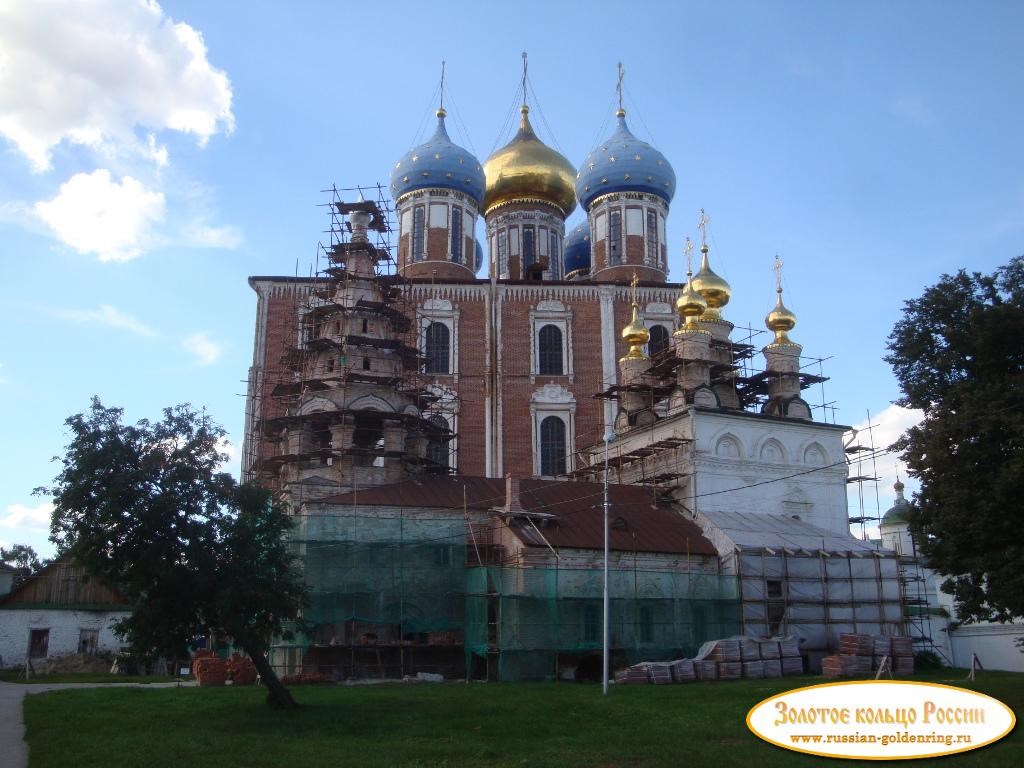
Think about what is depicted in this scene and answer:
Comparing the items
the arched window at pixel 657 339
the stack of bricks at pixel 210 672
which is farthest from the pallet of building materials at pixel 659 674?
the arched window at pixel 657 339

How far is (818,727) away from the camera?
982 centimetres

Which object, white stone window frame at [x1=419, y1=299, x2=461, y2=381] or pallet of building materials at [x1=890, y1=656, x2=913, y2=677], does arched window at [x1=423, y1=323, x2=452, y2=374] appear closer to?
white stone window frame at [x1=419, y1=299, x2=461, y2=381]

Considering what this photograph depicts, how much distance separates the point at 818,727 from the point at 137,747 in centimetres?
959

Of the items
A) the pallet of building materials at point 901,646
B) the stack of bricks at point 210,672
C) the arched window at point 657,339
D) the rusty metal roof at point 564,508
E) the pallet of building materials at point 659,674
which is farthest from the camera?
the arched window at point 657,339

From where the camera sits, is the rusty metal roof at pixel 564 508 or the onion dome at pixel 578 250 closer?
the rusty metal roof at pixel 564 508

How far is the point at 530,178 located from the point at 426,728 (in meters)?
37.4

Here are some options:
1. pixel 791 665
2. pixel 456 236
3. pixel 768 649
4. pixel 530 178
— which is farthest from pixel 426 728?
pixel 530 178

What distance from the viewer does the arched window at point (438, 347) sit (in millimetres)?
41688

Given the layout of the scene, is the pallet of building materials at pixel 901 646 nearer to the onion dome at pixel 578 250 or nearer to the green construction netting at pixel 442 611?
the green construction netting at pixel 442 611

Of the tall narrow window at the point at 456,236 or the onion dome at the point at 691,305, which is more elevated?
the tall narrow window at the point at 456,236

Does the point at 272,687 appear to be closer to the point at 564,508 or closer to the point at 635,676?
the point at 635,676

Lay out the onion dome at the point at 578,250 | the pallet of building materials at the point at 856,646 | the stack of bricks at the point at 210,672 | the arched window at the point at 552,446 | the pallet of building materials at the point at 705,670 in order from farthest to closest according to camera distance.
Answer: the onion dome at the point at 578,250 < the arched window at the point at 552,446 < the pallet of building materials at the point at 856,646 < the pallet of building materials at the point at 705,670 < the stack of bricks at the point at 210,672

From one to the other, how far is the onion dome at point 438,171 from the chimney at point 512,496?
67.6 feet

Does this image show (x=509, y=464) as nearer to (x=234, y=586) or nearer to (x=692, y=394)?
(x=692, y=394)
